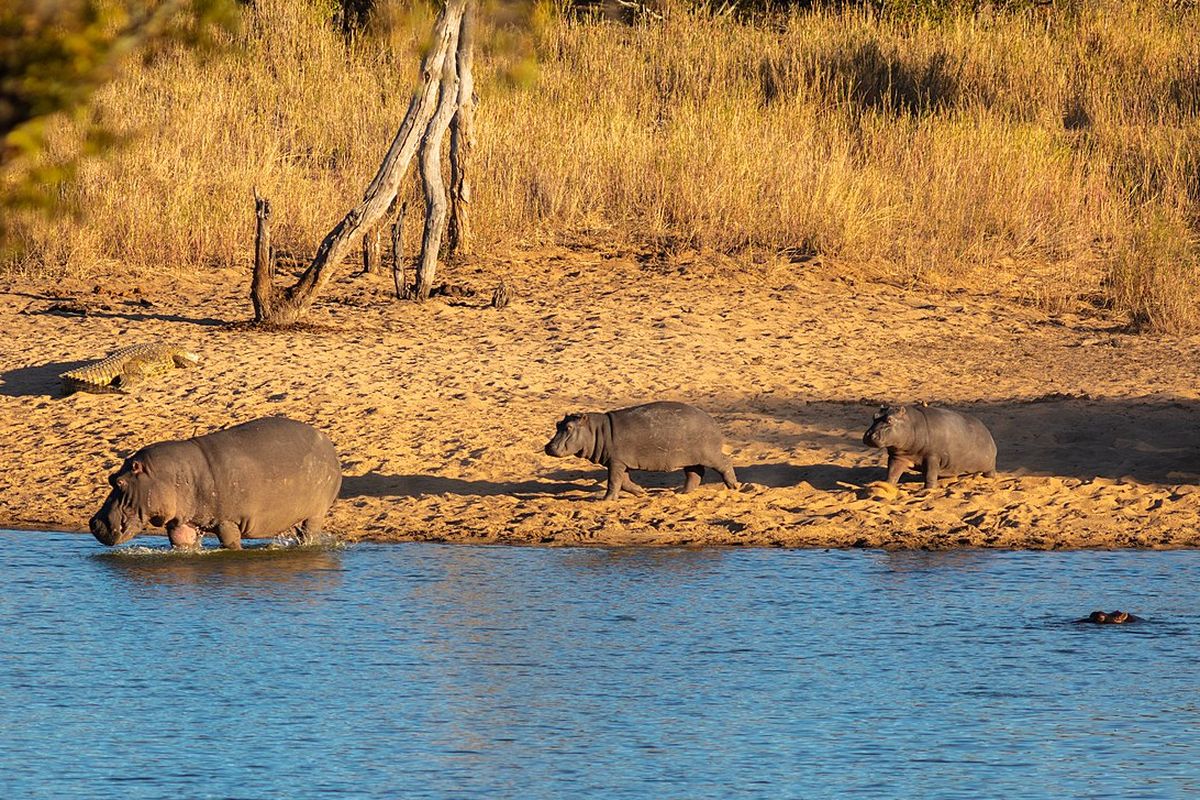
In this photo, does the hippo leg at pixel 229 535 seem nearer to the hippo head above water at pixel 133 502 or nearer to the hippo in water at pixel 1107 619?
the hippo head above water at pixel 133 502

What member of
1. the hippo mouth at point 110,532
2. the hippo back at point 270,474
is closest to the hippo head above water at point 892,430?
the hippo back at point 270,474

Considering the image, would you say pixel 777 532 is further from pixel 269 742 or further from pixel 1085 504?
pixel 269 742

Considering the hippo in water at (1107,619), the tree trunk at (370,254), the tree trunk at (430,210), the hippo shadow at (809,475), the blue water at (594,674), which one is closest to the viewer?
the blue water at (594,674)

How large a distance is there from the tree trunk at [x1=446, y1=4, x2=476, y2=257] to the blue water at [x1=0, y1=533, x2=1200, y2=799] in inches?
239

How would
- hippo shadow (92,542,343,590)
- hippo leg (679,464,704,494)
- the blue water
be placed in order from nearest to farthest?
1. the blue water
2. hippo shadow (92,542,343,590)
3. hippo leg (679,464,704,494)

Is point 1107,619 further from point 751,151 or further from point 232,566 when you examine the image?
point 751,151

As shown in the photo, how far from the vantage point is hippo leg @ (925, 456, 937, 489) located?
1010 cm

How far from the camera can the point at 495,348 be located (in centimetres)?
1288

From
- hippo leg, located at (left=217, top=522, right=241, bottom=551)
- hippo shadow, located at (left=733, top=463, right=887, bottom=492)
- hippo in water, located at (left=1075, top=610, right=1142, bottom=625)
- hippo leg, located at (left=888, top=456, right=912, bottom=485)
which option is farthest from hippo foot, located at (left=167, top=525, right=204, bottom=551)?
hippo in water, located at (left=1075, top=610, right=1142, bottom=625)

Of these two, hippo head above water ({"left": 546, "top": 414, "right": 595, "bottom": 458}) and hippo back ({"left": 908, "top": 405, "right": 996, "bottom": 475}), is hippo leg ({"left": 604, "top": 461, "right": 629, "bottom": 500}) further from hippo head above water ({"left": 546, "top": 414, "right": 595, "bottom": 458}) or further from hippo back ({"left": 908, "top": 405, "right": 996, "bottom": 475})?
hippo back ({"left": 908, "top": 405, "right": 996, "bottom": 475})

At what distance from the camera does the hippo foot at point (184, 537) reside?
9078 mm

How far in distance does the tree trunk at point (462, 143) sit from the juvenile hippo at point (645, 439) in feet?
16.6

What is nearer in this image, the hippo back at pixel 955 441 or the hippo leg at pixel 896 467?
the hippo back at pixel 955 441

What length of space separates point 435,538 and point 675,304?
465 cm
